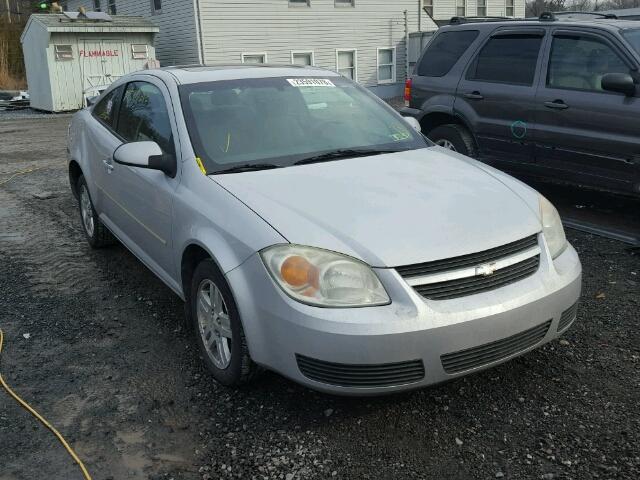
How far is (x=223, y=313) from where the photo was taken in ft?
10.9

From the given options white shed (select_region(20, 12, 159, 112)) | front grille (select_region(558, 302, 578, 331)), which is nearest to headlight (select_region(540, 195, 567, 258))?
front grille (select_region(558, 302, 578, 331))

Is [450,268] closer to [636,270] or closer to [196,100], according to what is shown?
[196,100]

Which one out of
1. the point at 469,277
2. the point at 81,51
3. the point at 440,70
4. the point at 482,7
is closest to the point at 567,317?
the point at 469,277

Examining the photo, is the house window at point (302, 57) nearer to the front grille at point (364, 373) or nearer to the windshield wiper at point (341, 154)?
the windshield wiper at point (341, 154)

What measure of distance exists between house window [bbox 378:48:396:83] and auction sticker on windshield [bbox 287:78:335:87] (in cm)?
2052

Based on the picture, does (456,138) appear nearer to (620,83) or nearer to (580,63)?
(580,63)

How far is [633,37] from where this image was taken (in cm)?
588

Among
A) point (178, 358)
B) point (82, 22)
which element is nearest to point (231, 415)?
point (178, 358)

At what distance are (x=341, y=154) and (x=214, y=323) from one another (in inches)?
50.4

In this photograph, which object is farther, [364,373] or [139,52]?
[139,52]

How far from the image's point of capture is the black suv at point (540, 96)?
5719 millimetres

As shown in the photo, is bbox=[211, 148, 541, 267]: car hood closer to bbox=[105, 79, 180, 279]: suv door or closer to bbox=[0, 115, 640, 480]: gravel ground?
bbox=[105, 79, 180, 279]: suv door

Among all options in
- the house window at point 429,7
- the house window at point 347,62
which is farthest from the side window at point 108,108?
the house window at point 429,7

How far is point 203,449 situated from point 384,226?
130 centimetres
